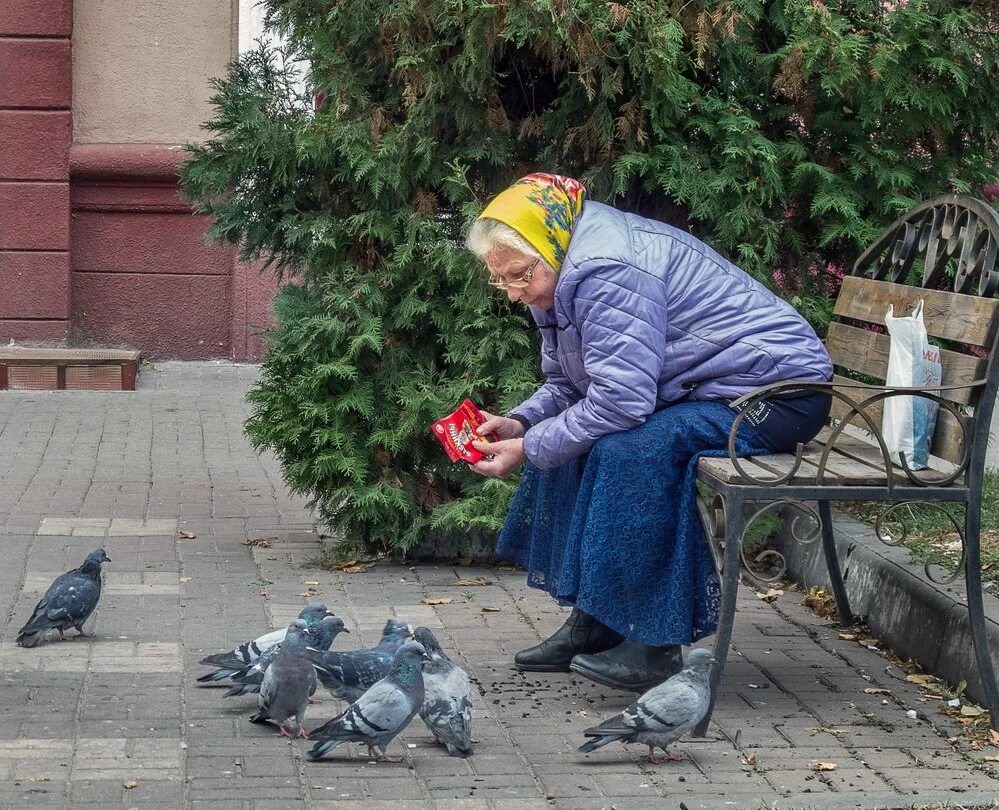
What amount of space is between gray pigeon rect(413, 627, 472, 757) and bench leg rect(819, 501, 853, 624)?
181 centimetres

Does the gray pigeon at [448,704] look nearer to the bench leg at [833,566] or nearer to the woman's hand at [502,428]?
the woman's hand at [502,428]

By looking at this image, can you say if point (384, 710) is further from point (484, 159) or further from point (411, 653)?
point (484, 159)

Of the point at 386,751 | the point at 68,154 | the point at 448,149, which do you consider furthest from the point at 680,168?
the point at 68,154

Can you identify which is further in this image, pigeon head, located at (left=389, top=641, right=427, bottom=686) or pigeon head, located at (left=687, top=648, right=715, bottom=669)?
pigeon head, located at (left=687, top=648, right=715, bottom=669)

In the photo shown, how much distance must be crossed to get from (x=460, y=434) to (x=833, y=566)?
150 centimetres

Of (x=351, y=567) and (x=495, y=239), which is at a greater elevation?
(x=495, y=239)

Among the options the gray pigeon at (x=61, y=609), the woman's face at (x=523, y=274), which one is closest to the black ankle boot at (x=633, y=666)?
the woman's face at (x=523, y=274)

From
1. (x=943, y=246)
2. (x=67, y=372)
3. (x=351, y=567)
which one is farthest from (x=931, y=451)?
Result: (x=67, y=372)

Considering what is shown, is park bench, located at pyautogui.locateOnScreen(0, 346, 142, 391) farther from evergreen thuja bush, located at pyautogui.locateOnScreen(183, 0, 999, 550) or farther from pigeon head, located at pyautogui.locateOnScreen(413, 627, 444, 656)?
pigeon head, located at pyautogui.locateOnScreen(413, 627, 444, 656)

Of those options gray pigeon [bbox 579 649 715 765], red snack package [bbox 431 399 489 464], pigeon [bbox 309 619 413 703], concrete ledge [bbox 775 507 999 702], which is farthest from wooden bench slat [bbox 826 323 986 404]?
pigeon [bbox 309 619 413 703]

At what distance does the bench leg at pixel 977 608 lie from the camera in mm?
4246

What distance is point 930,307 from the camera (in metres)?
4.69

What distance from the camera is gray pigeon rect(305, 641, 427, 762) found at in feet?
12.4

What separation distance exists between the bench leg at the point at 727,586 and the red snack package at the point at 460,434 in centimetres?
93
